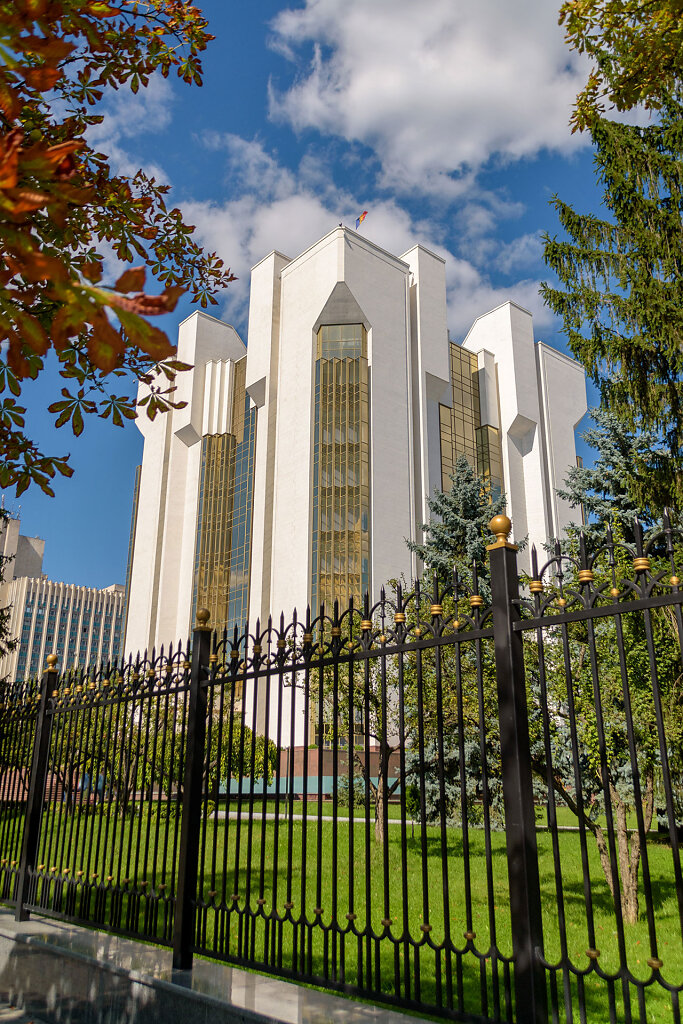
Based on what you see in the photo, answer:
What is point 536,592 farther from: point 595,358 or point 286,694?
point 286,694

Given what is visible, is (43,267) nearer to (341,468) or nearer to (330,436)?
(341,468)

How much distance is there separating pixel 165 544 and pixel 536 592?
44.3 m

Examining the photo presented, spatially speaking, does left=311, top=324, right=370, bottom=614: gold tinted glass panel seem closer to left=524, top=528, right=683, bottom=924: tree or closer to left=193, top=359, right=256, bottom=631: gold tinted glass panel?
left=193, top=359, right=256, bottom=631: gold tinted glass panel

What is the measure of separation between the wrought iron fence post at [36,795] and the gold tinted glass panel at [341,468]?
87.7ft

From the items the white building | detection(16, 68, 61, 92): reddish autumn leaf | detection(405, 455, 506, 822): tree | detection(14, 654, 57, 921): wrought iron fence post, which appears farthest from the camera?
the white building

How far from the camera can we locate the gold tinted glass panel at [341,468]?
113 ft

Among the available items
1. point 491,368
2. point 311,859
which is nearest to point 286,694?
point 311,859

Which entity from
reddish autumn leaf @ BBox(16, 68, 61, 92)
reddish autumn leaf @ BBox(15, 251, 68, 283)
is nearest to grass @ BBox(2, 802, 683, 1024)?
reddish autumn leaf @ BBox(15, 251, 68, 283)

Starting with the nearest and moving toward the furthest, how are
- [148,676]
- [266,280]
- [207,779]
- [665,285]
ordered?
[207,779], [148,676], [665,285], [266,280]

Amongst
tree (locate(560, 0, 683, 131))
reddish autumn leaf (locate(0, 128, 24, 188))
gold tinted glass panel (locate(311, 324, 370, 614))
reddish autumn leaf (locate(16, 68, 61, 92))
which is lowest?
reddish autumn leaf (locate(0, 128, 24, 188))

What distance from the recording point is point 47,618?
11800 cm

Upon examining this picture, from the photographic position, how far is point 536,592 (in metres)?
3.26

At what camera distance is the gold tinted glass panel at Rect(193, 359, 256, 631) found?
40.2 meters

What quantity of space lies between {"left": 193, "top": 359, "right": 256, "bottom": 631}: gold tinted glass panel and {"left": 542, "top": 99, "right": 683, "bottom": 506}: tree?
2952 centimetres
